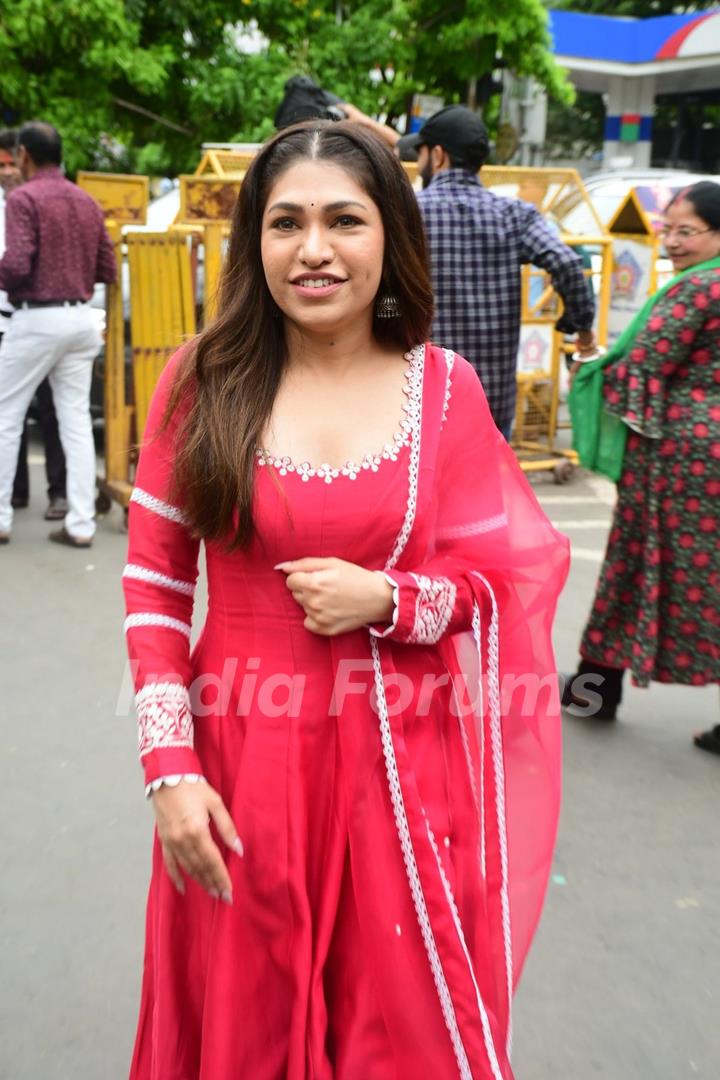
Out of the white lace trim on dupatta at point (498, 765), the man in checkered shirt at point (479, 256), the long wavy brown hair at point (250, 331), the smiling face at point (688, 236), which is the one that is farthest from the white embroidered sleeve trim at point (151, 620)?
the man in checkered shirt at point (479, 256)

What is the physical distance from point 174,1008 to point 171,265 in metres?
5.24

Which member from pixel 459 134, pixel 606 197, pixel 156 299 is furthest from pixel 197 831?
pixel 606 197

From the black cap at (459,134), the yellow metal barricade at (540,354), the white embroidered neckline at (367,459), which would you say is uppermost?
the black cap at (459,134)

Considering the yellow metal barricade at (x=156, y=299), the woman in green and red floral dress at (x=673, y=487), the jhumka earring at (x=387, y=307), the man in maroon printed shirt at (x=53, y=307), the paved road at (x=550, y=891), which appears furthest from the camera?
the yellow metal barricade at (x=156, y=299)

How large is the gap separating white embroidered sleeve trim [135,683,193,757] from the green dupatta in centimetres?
270

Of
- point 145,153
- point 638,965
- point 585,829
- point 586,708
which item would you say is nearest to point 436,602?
point 638,965

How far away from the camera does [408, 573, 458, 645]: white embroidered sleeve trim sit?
1760 millimetres

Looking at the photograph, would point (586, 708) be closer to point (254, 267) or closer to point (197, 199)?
point (254, 267)

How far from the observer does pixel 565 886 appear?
3375 mm

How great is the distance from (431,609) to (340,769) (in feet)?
0.89

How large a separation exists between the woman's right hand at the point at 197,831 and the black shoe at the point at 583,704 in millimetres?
2929

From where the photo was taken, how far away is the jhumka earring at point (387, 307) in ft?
6.19

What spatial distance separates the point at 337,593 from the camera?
171 centimetres

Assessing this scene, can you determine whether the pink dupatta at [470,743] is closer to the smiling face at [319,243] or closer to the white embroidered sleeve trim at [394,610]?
the white embroidered sleeve trim at [394,610]
